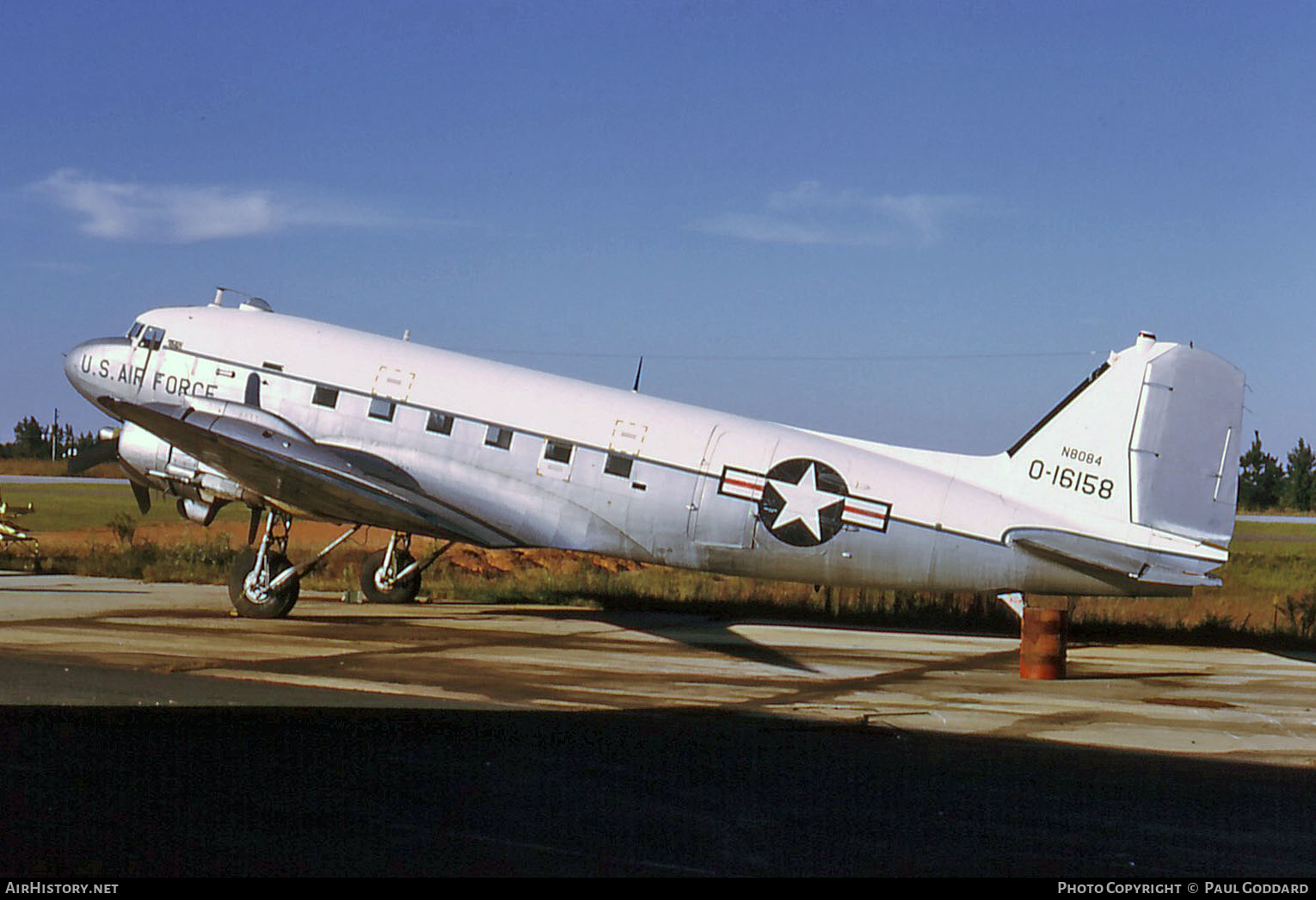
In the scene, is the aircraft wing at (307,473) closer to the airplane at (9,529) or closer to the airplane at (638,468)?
the airplane at (638,468)

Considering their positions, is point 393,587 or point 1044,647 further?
point 393,587

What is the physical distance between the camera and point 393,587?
25.2m

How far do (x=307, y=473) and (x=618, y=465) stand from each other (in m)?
4.87

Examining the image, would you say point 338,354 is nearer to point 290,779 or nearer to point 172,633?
point 172,633

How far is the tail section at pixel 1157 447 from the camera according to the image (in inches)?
703

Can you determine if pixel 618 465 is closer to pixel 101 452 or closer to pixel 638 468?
pixel 638 468

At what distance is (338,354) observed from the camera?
71.4 ft

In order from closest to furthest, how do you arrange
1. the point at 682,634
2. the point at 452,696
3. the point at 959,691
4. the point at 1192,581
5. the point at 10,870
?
1. the point at 10,870
2. the point at 452,696
3. the point at 959,691
4. the point at 1192,581
5. the point at 682,634

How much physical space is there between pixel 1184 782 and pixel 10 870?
829 cm

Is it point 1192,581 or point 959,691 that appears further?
point 1192,581

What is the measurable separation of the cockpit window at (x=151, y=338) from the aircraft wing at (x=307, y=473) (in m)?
1.55

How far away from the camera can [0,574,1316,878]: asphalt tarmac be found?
24.3 ft

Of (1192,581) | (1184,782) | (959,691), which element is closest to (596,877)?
(1184,782)

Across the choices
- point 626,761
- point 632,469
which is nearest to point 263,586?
point 632,469
